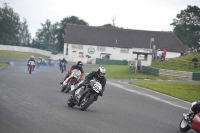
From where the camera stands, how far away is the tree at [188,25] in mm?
111500

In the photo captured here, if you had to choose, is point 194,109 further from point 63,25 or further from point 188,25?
point 63,25

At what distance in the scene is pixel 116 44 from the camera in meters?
90.2

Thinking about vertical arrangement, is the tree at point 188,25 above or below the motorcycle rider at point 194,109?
above

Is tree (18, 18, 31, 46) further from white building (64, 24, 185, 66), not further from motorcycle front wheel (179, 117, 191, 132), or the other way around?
motorcycle front wheel (179, 117, 191, 132)

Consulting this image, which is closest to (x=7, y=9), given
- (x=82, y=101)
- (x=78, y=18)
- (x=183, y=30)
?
(x=78, y=18)

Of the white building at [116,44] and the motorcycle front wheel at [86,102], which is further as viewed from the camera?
the white building at [116,44]

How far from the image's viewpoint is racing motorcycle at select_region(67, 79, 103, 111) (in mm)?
13953

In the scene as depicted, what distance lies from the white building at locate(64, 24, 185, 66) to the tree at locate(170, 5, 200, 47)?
21.5 meters

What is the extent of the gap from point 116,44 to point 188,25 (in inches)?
1196

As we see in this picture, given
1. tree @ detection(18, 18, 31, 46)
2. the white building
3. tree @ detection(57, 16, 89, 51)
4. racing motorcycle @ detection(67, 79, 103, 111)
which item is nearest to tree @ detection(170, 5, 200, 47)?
the white building

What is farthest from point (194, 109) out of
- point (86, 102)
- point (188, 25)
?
point (188, 25)

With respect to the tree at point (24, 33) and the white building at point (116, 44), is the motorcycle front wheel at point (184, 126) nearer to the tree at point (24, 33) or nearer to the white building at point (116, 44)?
the white building at point (116, 44)

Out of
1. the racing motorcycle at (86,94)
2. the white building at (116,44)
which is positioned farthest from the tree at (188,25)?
the racing motorcycle at (86,94)

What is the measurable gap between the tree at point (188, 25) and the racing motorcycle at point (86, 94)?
99648 millimetres
